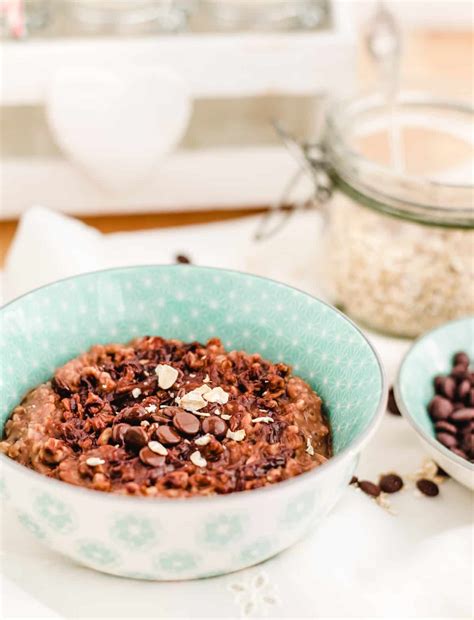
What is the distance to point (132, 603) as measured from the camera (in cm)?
90

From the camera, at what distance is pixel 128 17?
5.03ft

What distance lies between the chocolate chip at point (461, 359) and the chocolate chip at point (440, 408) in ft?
0.28

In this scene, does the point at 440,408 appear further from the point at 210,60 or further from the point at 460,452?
the point at 210,60

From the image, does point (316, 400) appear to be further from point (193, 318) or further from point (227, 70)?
point (227, 70)

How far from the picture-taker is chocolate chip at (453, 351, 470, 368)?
1196 millimetres

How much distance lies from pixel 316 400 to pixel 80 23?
89 centimetres

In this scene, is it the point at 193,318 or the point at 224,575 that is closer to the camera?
the point at 224,575

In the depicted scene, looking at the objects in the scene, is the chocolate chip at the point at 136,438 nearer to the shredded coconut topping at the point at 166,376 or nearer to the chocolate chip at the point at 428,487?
the shredded coconut topping at the point at 166,376

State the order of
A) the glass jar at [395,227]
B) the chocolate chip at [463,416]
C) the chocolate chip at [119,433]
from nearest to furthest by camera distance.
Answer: the chocolate chip at [119,433] < the chocolate chip at [463,416] < the glass jar at [395,227]

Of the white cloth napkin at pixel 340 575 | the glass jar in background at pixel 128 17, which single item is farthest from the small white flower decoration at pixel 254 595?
the glass jar in background at pixel 128 17

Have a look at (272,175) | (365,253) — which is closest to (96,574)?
(365,253)

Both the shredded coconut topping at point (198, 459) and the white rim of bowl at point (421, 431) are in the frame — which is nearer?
the shredded coconut topping at point (198, 459)

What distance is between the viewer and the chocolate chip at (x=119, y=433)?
0.89m

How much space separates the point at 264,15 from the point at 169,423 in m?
0.91
